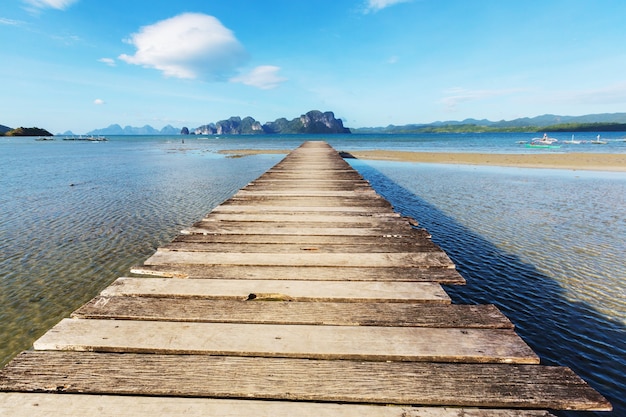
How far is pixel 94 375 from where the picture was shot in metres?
1.80

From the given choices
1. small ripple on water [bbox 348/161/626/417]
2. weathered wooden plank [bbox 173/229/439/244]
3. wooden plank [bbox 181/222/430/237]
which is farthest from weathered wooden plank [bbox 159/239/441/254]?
small ripple on water [bbox 348/161/626/417]

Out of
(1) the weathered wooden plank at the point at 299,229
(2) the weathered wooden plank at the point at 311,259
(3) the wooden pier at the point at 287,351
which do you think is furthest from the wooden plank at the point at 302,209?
(3) the wooden pier at the point at 287,351

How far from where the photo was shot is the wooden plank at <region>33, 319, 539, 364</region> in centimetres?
196

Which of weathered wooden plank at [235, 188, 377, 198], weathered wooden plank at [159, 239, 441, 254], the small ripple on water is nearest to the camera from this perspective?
weathered wooden plank at [159, 239, 441, 254]

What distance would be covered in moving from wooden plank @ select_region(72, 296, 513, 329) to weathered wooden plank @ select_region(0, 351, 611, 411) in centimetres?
40

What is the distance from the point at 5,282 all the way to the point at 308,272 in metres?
6.95

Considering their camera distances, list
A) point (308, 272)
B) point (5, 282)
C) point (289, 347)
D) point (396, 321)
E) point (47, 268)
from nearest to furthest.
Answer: point (289, 347)
point (396, 321)
point (308, 272)
point (5, 282)
point (47, 268)

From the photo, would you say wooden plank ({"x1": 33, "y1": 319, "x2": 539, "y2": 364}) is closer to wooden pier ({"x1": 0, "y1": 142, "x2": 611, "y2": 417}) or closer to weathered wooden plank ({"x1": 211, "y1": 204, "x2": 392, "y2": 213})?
wooden pier ({"x1": 0, "y1": 142, "x2": 611, "y2": 417})

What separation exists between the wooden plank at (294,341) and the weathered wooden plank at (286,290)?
39 cm

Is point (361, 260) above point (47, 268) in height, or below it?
above

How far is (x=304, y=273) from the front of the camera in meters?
3.11

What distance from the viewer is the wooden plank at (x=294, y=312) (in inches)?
91.0

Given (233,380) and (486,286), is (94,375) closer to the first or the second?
(233,380)

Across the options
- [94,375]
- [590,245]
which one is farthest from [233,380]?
[590,245]
